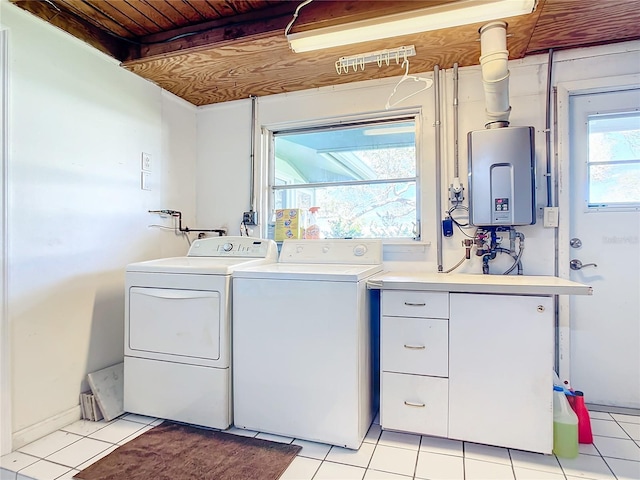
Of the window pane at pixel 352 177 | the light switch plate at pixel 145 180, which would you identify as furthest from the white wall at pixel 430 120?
the light switch plate at pixel 145 180

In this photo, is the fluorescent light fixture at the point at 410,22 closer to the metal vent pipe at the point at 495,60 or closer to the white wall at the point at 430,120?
the metal vent pipe at the point at 495,60

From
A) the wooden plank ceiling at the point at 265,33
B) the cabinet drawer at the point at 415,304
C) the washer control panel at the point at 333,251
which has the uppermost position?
the wooden plank ceiling at the point at 265,33

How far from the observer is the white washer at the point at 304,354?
1.79 meters

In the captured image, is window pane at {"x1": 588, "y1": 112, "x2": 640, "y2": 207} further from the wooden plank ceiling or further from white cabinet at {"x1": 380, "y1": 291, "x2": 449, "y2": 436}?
white cabinet at {"x1": 380, "y1": 291, "x2": 449, "y2": 436}

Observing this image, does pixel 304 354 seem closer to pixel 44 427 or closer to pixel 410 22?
pixel 44 427

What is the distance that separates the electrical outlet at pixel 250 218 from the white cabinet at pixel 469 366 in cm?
144

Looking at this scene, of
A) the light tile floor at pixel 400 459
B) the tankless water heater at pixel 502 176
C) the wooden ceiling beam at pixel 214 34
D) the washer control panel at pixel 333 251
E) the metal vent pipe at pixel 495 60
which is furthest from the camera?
the washer control panel at pixel 333 251

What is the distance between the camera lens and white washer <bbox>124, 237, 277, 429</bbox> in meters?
1.98

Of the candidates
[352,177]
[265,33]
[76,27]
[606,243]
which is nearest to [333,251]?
[352,177]

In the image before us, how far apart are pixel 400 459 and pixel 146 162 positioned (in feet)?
8.10

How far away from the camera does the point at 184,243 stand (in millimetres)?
3053

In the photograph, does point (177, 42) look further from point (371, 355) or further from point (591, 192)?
point (591, 192)

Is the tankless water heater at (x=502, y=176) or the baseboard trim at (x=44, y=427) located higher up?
the tankless water heater at (x=502, y=176)

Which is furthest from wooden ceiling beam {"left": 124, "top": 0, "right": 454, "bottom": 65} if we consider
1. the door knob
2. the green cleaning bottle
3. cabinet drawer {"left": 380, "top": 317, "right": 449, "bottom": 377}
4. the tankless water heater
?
the green cleaning bottle
